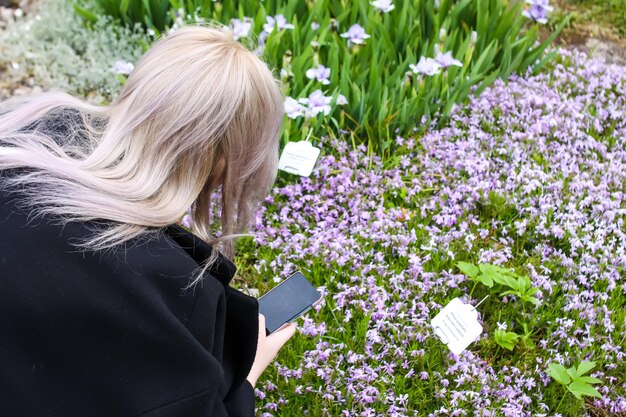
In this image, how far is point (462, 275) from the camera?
8.37ft

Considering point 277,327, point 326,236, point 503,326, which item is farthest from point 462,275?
point 277,327

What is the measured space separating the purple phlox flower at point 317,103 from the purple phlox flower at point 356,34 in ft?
1.64

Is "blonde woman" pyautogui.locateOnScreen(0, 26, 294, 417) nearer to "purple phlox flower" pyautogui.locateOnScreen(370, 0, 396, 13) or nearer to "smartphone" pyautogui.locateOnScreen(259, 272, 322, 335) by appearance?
"smartphone" pyautogui.locateOnScreen(259, 272, 322, 335)

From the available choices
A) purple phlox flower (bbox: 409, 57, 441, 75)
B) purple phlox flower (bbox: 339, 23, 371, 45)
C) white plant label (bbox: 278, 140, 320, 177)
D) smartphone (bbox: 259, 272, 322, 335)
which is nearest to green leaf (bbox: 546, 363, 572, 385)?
smartphone (bbox: 259, 272, 322, 335)

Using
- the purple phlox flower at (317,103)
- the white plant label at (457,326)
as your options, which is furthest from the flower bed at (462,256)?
the purple phlox flower at (317,103)

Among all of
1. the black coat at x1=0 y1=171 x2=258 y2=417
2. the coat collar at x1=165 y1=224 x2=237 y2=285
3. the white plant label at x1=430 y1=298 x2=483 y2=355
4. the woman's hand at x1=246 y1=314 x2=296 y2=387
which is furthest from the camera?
the white plant label at x1=430 y1=298 x2=483 y2=355

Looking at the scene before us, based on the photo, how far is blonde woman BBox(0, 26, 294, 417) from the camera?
150 centimetres

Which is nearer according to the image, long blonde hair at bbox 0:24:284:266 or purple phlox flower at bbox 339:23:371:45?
long blonde hair at bbox 0:24:284:266

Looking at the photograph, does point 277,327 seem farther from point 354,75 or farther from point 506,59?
point 506,59

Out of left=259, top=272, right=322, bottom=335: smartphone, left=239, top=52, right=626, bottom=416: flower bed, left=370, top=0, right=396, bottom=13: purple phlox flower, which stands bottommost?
left=239, top=52, right=626, bottom=416: flower bed

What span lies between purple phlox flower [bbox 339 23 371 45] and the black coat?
2.16 m

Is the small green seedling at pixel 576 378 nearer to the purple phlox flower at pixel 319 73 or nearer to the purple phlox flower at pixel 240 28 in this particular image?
the purple phlox flower at pixel 319 73

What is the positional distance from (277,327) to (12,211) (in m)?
0.92

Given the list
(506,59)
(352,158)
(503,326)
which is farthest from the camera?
(506,59)
